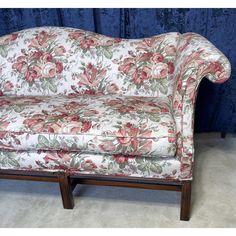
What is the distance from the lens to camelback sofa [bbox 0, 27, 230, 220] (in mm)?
1274

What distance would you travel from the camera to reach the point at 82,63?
1768mm

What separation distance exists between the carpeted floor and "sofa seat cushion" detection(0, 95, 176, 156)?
1.07 feet

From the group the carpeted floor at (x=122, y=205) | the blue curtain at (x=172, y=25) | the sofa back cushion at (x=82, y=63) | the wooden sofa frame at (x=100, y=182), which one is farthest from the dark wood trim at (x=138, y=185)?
the blue curtain at (x=172, y=25)

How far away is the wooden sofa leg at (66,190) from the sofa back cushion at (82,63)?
574 millimetres

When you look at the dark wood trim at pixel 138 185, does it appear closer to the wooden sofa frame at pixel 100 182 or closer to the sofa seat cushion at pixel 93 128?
the wooden sofa frame at pixel 100 182

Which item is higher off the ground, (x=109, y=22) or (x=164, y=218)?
(x=109, y=22)

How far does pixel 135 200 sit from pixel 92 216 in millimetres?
237

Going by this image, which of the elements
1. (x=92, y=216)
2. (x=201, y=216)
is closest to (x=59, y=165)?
(x=92, y=216)

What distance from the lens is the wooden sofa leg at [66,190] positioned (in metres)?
1.40

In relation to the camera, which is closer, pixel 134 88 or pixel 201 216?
pixel 201 216

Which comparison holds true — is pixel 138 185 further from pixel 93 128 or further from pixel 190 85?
pixel 190 85

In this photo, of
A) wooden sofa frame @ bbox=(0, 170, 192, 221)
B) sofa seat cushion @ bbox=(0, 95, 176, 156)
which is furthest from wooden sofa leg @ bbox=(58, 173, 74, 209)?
sofa seat cushion @ bbox=(0, 95, 176, 156)

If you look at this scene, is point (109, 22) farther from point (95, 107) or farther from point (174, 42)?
point (95, 107)
